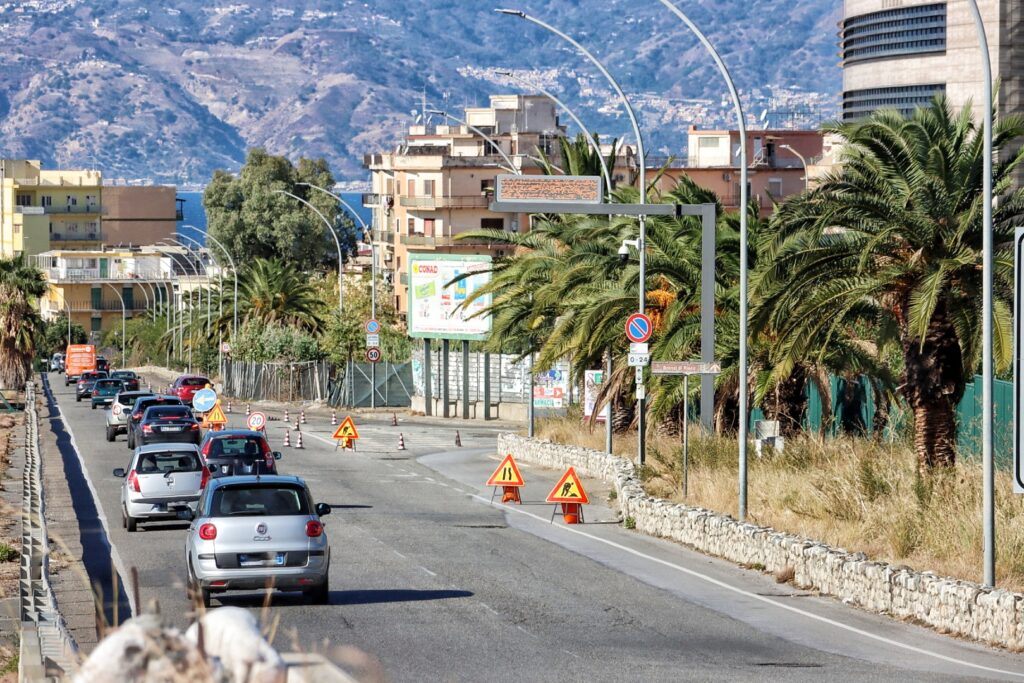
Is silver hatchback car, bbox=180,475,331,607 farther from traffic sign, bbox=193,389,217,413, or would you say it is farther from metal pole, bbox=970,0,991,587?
traffic sign, bbox=193,389,217,413

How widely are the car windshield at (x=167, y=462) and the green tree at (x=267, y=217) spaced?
98345mm

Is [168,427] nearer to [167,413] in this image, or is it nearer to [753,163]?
Result: [167,413]

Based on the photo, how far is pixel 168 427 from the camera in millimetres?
42812

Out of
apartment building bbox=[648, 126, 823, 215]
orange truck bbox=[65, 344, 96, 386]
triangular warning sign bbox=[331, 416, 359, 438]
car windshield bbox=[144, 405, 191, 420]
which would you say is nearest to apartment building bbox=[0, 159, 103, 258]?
orange truck bbox=[65, 344, 96, 386]

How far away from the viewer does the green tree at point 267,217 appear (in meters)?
A: 128

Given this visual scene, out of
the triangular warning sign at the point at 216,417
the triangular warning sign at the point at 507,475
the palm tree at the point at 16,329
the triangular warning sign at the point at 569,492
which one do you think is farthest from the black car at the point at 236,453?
the palm tree at the point at 16,329

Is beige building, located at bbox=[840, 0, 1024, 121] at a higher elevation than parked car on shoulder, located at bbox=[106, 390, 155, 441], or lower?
higher

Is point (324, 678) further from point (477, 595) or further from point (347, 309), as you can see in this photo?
point (347, 309)

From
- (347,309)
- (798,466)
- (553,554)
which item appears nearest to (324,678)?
(553,554)

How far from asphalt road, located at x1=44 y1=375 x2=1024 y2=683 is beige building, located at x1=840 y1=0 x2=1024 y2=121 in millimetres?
75468

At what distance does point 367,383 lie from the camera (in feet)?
239

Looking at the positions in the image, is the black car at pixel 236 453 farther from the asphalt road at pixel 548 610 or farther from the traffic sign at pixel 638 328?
the traffic sign at pixel 638 328

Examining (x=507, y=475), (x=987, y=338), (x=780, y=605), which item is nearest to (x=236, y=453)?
(x=507, y=475)

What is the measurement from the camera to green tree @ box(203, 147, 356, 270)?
128 meters
